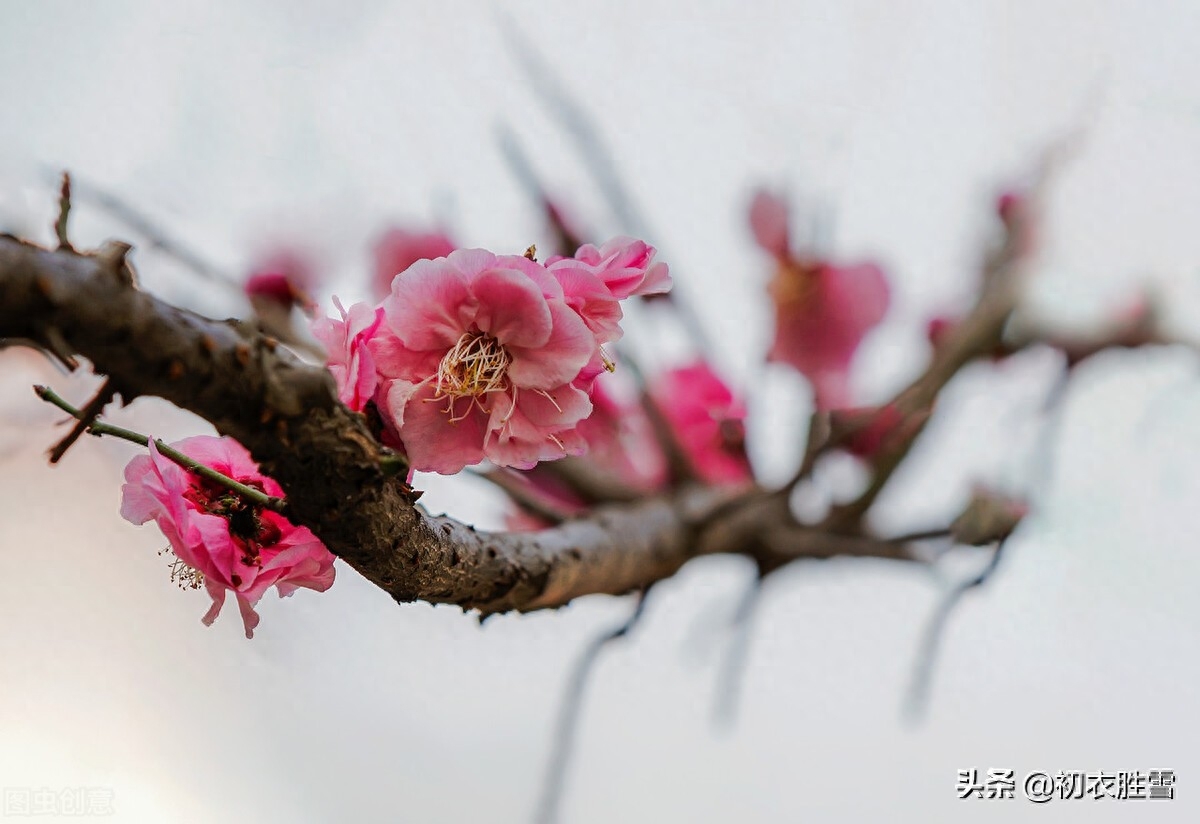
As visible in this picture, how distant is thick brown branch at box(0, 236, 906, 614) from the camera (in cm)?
15

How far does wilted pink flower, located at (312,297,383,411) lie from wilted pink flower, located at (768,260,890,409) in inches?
16.2

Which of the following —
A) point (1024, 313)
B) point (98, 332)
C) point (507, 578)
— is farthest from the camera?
point (1024, 313)

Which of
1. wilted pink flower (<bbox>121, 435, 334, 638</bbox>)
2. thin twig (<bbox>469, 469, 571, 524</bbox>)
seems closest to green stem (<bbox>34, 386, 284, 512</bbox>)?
wilted pink flower (<bbox>121, 435, 334, 638</bbox>)

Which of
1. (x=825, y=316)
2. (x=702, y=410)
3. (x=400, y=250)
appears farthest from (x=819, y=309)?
(x=400, y=250)

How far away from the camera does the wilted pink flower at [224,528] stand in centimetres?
21

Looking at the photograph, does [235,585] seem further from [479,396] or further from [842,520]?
[842,520]

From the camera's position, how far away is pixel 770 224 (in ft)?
1.95

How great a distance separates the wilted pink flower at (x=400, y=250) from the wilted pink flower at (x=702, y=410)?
0.19m

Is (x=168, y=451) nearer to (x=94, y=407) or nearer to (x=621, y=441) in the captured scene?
(x=94, y=407)

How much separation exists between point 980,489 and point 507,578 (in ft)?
1.21

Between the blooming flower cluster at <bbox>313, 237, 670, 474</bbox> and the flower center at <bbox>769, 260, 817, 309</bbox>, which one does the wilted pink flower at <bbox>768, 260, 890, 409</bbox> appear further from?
the blooming flower cluster at <bbox>313, 237, 670, 474</bbox>

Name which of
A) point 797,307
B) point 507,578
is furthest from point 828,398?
point 507,578

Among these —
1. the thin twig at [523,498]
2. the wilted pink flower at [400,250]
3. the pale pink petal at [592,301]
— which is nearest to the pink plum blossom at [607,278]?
the pale pink petal at [592,301]

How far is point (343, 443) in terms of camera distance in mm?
184
